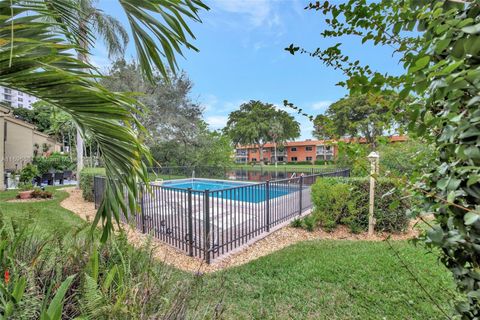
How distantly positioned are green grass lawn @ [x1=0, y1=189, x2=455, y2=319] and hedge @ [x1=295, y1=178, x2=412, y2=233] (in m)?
1.28

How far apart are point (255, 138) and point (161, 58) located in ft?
109

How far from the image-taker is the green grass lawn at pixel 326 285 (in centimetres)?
244

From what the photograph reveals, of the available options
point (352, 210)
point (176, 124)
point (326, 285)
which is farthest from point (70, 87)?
point (176, 124)

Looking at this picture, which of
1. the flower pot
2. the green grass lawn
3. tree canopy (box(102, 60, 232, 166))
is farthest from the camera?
tree canopy (box(102, 60, 232, 166))

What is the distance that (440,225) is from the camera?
0.85 meters

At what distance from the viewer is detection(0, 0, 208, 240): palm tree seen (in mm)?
1346

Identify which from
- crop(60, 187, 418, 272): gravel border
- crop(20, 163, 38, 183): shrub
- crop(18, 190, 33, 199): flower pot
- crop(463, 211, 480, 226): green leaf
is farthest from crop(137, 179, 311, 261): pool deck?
crop(20, 163, 38, 183): shrub

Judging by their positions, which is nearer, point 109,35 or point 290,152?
point 109,35

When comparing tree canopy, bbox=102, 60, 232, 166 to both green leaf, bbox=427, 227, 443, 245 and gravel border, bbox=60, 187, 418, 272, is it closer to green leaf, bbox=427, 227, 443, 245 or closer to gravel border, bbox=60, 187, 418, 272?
gravel border, bbox=60, 187, 418, 272

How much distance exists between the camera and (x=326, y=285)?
10.0 ft

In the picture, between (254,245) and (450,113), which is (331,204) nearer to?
(254,245)

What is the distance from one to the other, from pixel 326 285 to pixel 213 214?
2263 millimetres

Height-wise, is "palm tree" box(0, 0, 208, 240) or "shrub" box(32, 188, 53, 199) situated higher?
"palm tree" box(0, 0, 208, 240)

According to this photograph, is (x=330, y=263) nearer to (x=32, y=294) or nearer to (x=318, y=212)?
(x=318, y=212)
